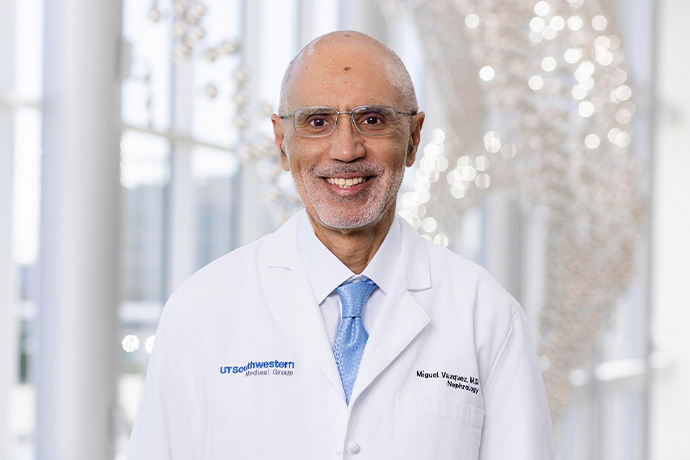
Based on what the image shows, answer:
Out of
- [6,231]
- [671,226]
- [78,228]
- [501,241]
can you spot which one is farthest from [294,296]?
[671,226]

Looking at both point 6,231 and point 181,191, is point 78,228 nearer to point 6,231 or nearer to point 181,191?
point 6,231

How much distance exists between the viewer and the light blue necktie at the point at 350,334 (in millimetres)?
1532

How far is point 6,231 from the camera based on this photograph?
2799 mm

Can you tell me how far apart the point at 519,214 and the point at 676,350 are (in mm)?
3493

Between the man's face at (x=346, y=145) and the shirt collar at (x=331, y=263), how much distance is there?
0.08 meters

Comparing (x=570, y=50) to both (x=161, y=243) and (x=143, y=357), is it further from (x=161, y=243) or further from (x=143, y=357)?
(x=143, y=357)

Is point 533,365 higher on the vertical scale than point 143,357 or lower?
higher

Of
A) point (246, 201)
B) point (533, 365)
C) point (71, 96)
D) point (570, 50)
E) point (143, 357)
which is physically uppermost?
point (570, 50)

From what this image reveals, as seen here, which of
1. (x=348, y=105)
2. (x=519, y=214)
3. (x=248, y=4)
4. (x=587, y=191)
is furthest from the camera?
(x=519, y=214)

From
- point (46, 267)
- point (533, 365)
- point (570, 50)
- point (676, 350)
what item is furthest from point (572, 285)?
point (676, 350)

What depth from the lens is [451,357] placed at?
1541mm

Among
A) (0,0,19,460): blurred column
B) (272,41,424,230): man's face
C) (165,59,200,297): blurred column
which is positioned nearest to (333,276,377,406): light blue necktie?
(272,41,424,230): man's face

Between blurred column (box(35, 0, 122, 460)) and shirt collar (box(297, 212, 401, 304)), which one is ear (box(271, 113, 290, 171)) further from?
blurred column (box(35, 0, 122, 460))

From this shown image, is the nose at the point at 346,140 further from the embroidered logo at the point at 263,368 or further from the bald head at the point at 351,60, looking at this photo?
the embroidered logo at the point at 263,368
